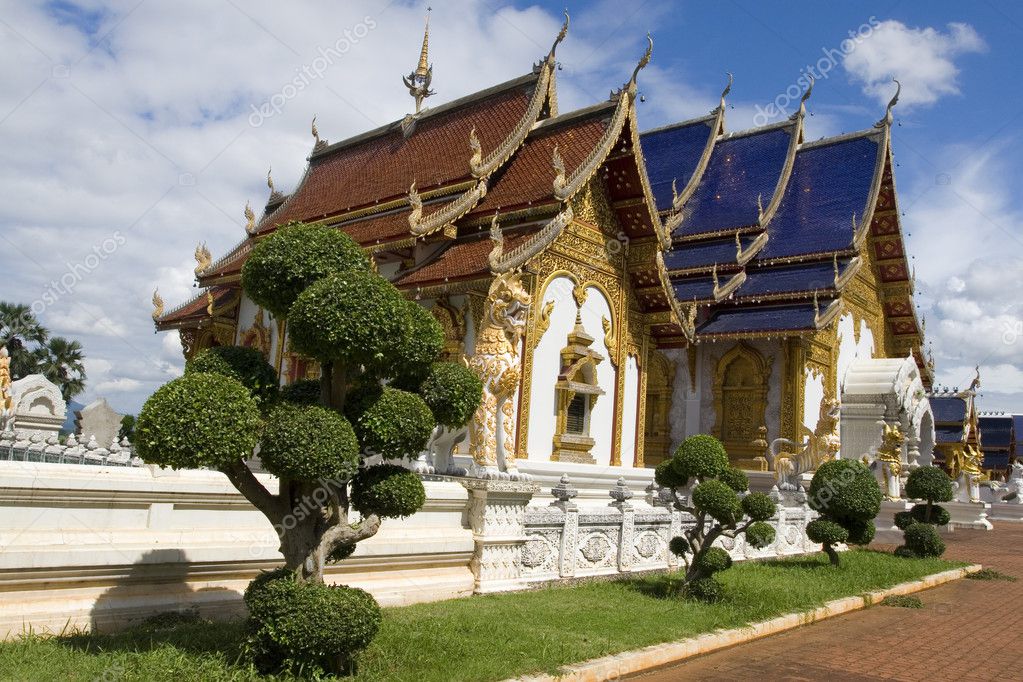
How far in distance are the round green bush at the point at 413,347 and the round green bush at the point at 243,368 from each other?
2.18 ft

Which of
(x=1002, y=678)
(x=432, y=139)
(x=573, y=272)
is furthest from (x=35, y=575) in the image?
(x=432, y=139)

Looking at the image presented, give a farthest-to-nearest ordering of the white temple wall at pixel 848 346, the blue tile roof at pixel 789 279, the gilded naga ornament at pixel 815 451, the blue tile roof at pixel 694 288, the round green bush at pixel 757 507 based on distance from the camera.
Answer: the white temple wall at pixel 848 346 → the blue tile roof at pixel 694 288 → the blue tile roof at pixel 789 279 → the gilded naga ornament at pixel 815 451 → the round green bush at pixel 757 507

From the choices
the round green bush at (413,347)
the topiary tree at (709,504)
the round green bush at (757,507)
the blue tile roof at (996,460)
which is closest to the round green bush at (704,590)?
the topiary tree at (709,504)

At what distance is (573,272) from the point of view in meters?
12.9

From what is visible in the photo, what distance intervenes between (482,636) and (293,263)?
9.54 feet

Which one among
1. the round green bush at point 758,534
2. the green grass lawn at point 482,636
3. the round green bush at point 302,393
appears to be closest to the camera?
the green grass lawn at point 482,636

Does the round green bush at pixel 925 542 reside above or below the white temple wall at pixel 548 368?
below

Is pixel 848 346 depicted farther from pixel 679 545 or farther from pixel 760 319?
pixel 679 545

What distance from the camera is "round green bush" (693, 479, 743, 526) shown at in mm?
8055

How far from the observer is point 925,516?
14.6 m

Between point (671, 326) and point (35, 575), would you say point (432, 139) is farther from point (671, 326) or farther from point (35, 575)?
point (35, 575)

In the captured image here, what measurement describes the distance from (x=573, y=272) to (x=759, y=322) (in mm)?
6348

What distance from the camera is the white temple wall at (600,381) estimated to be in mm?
13086

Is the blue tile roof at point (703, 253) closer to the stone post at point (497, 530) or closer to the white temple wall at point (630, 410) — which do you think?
the white temple wall at point (630, 410)
